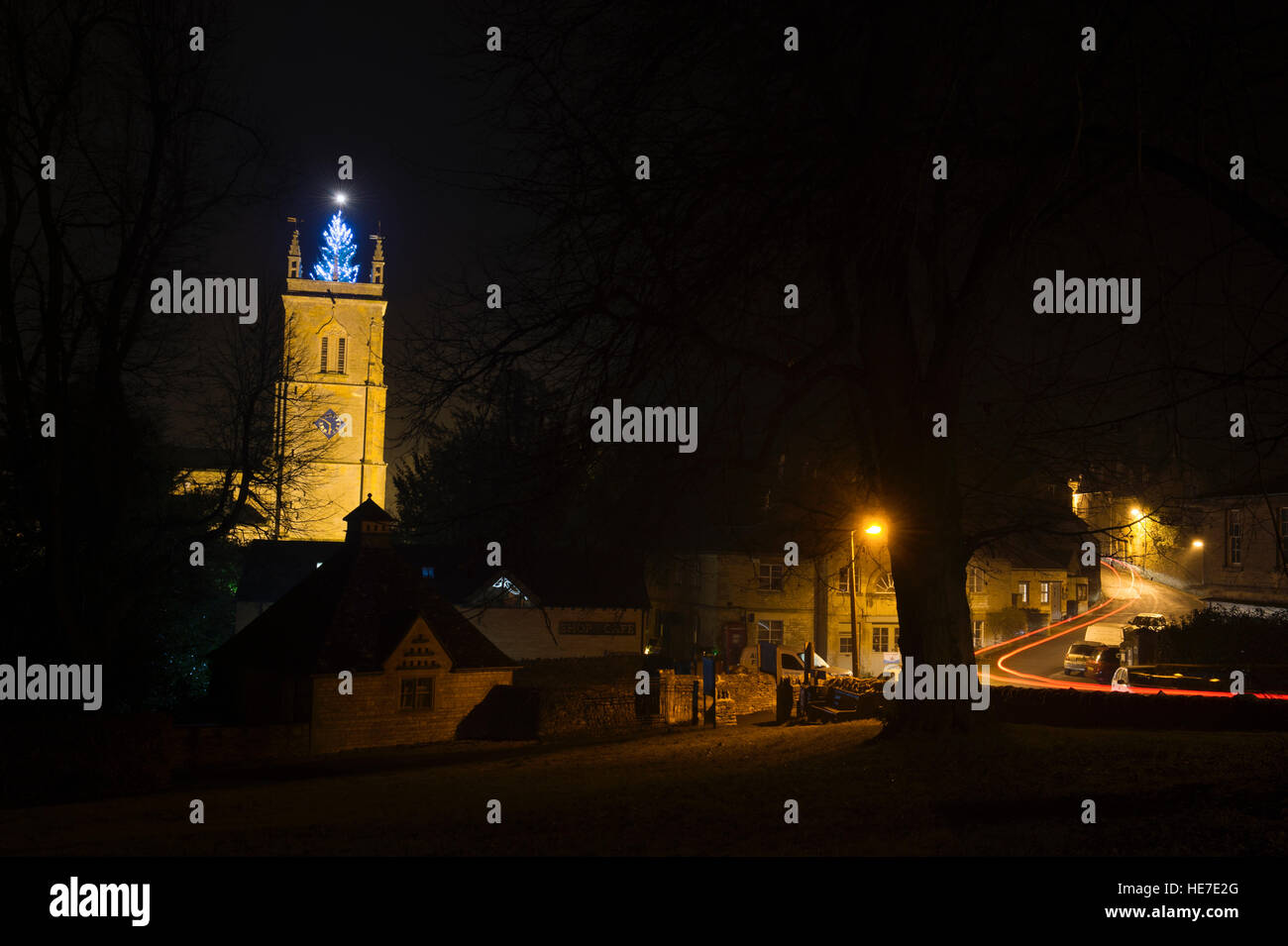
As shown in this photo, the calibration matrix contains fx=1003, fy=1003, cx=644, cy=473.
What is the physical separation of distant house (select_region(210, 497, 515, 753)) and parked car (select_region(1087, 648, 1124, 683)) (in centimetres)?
2454

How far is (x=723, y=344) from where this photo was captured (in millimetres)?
10797

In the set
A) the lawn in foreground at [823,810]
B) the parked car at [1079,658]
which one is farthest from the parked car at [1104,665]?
the lawn in foreground at [823,810]

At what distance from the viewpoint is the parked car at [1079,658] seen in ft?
142

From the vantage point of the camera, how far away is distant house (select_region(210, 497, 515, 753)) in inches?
1305

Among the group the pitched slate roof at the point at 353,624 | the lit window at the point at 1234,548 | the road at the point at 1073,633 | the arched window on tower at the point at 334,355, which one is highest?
the arched window on tower at the point at 334,355

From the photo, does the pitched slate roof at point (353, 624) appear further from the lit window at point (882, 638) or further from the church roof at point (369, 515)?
the lit window at point (882, 638)

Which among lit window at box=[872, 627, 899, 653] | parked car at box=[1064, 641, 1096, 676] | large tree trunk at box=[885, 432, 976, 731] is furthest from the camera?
lit window at box=[872, 627, 899, 653]

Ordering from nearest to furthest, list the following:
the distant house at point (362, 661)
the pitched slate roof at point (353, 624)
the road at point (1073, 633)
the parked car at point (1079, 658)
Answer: the distant house at point (362, 661), the pitched slate roof at point (353, 624), the road at point (1073, 633), the parked car at point (1079, 658)

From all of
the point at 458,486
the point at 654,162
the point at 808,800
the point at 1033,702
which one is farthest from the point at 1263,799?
the point at 458,486

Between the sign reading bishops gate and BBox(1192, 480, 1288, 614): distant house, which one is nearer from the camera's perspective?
BBox(1192, 480, 1288, 614): distant house

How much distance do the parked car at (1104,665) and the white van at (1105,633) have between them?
1138 centimetres
